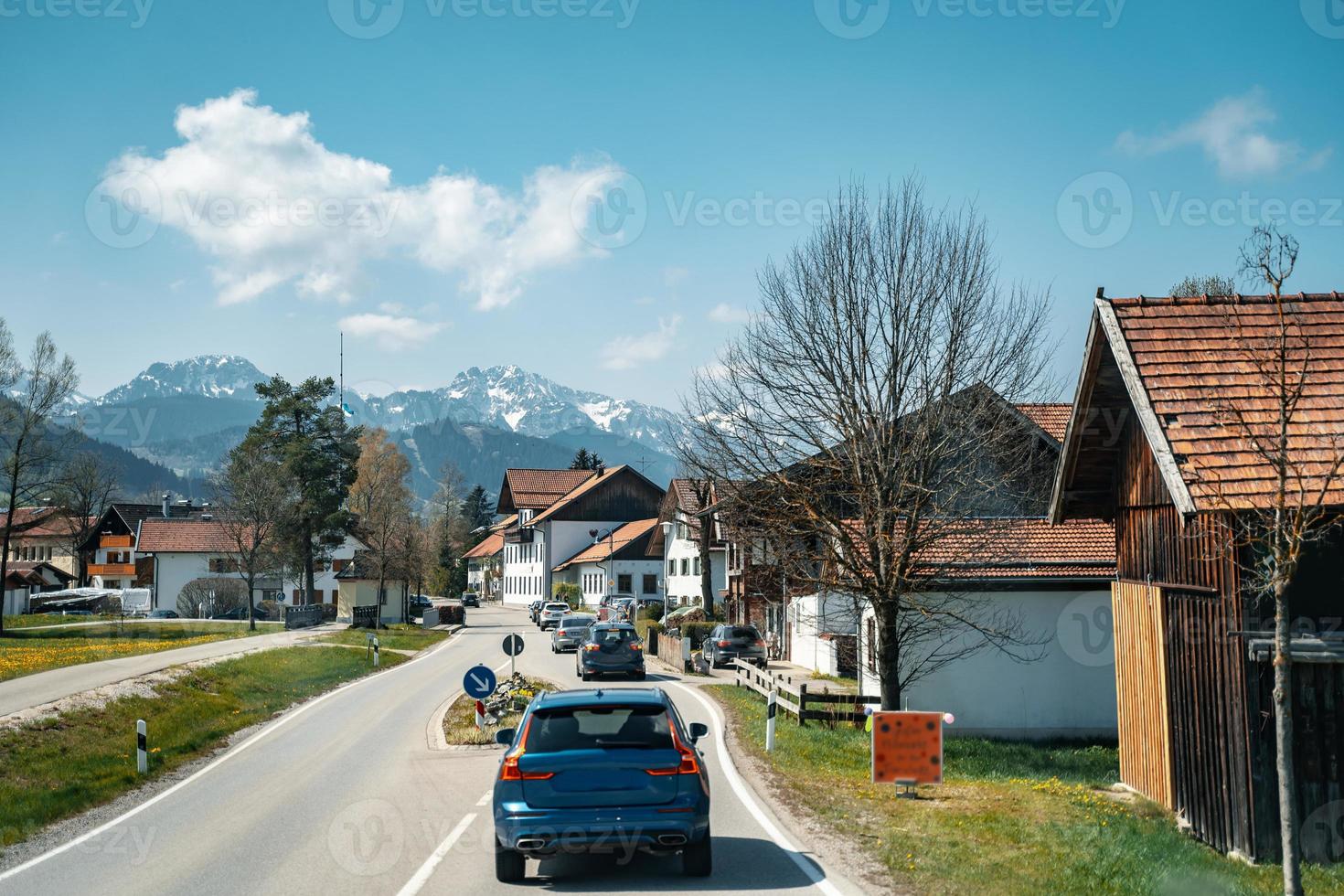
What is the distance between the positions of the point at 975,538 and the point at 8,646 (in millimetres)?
34927

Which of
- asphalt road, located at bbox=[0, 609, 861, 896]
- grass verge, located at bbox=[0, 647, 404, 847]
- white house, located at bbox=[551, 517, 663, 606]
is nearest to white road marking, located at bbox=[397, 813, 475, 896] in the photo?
asphalt road, located at bbox=[0, 609, 861, 896]

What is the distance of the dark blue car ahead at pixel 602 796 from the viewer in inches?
357

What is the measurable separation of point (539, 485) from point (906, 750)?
10107cm

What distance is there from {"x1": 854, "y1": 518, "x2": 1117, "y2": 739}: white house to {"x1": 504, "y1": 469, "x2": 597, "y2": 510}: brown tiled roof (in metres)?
84.4

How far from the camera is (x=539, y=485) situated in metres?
114

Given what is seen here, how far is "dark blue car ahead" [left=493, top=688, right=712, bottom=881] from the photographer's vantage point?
9.08 metres

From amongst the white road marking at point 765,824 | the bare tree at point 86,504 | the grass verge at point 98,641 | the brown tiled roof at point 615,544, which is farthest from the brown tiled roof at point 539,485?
the white road marking at point 765,824

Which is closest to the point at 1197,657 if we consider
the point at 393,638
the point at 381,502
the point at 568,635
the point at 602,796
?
the point at 602,796

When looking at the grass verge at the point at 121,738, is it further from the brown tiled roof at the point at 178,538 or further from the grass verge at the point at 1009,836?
the brown tiled roof at the point at 178,538

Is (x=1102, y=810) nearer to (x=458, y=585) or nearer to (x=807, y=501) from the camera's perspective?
(x=807, y=501)

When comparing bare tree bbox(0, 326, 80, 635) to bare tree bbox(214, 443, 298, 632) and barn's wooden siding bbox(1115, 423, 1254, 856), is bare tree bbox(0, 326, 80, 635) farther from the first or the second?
barn's wooden siding bbox(1115, 423, 1254, 856)

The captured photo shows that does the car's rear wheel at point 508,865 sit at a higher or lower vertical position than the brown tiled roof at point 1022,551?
lower

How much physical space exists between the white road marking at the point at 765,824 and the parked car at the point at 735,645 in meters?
17.1

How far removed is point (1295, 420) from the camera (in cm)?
1135
